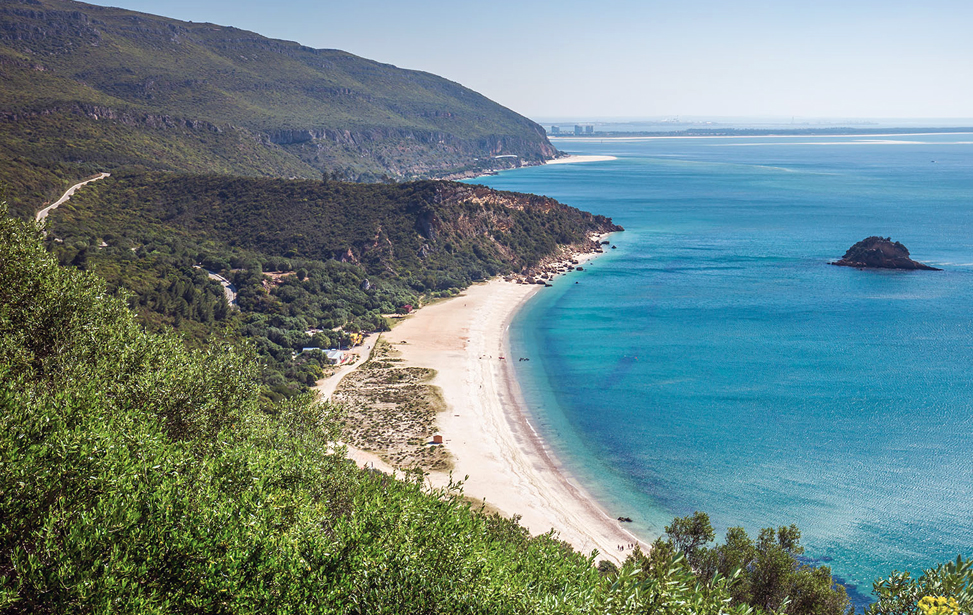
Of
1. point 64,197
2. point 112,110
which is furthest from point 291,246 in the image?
point 112,110

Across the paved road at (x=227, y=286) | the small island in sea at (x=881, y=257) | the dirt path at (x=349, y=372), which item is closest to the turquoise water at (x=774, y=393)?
the small island in sea at (x=881, y=257)

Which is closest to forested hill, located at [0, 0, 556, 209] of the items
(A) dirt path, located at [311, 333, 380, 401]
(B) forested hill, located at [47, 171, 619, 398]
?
(B) forested hill, located at [47, 171, 619, 398]

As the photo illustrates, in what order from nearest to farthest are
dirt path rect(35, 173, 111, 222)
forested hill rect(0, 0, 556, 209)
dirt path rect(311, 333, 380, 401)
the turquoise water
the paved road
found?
the turquoise water
dirt path rect(311, 333, 380, 401)
the paved road
dirt path rect(35, 173, 111, 222)
forested hill rect(0, 0, 556, 209)

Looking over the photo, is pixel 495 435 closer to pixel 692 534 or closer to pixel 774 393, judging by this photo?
pixel 692 534

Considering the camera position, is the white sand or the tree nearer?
the tree

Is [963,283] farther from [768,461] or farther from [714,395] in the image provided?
[768,461]

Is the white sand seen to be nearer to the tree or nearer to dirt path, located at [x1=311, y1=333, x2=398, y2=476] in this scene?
dirt path, located at [x1=311, y1=333, x2=398, y2=476]
